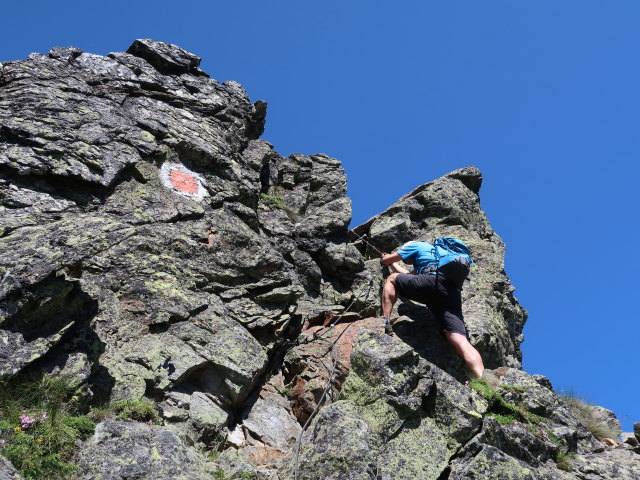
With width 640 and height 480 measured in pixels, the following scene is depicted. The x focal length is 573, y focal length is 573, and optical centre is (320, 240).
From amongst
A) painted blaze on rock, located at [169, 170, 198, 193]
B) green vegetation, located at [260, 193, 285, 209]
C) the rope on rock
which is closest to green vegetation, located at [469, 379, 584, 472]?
the rope on rock

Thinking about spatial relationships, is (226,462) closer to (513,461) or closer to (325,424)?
(325,424)

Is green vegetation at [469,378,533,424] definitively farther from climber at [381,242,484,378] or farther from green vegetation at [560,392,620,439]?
green vegetation at [560,392,620,439]

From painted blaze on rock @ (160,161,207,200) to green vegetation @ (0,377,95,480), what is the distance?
26.5 ft

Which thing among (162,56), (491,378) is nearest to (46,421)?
(491,378)

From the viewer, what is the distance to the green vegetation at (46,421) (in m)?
8.16

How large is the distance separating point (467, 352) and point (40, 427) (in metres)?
9.43

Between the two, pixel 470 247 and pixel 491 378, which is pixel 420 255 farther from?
pixel 470 247

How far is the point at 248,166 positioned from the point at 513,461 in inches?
540

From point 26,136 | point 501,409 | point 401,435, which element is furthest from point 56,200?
point 501,409

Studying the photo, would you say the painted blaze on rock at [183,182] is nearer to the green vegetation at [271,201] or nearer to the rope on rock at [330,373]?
the green vegetation at [271,201]

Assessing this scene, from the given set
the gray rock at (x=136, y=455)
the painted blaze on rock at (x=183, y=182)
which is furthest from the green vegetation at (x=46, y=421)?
the painted blaze on rock at (x=183, y=182)

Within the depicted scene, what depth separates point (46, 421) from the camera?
8859mm

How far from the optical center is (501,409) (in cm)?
1251

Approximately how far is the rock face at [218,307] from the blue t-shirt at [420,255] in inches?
58.0
